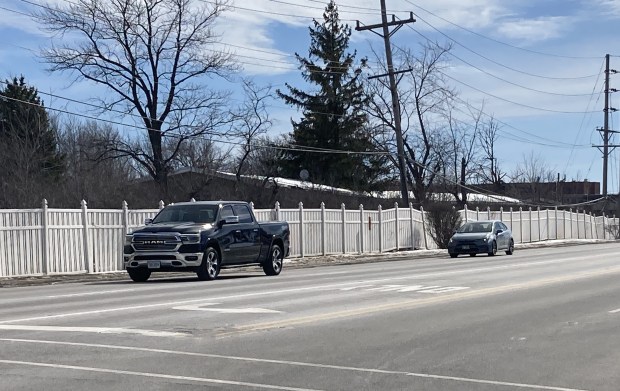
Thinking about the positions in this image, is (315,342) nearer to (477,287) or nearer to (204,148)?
(477,287)

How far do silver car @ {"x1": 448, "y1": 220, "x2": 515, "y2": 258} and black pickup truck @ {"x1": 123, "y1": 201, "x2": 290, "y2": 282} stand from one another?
14881 mm

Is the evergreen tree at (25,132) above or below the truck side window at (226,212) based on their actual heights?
above

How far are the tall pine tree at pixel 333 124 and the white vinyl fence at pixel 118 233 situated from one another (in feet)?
43.5

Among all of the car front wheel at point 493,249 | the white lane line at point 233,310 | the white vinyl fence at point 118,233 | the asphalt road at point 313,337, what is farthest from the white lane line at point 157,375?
the car front wheel at point 493,249

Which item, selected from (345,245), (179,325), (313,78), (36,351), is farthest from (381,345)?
(313,78)

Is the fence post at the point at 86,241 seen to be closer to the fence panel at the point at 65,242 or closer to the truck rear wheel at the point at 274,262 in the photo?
the fence panel at the point at 65,242

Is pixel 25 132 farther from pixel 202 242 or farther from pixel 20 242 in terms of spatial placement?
pixel 202 242

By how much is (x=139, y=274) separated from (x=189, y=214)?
187cm

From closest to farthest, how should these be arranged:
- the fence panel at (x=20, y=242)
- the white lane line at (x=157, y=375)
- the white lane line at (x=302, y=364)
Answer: the white lane line at (x=157, y=375)
the white lane line at (x=302, y=364)
the fence panel at (x=20, y=242)

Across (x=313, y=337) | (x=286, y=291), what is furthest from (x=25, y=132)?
(x=313, y=337)

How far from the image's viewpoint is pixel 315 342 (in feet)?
34.4

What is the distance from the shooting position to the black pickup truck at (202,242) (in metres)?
20.0

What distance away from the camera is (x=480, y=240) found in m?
36.6

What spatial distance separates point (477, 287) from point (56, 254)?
37.1ft
